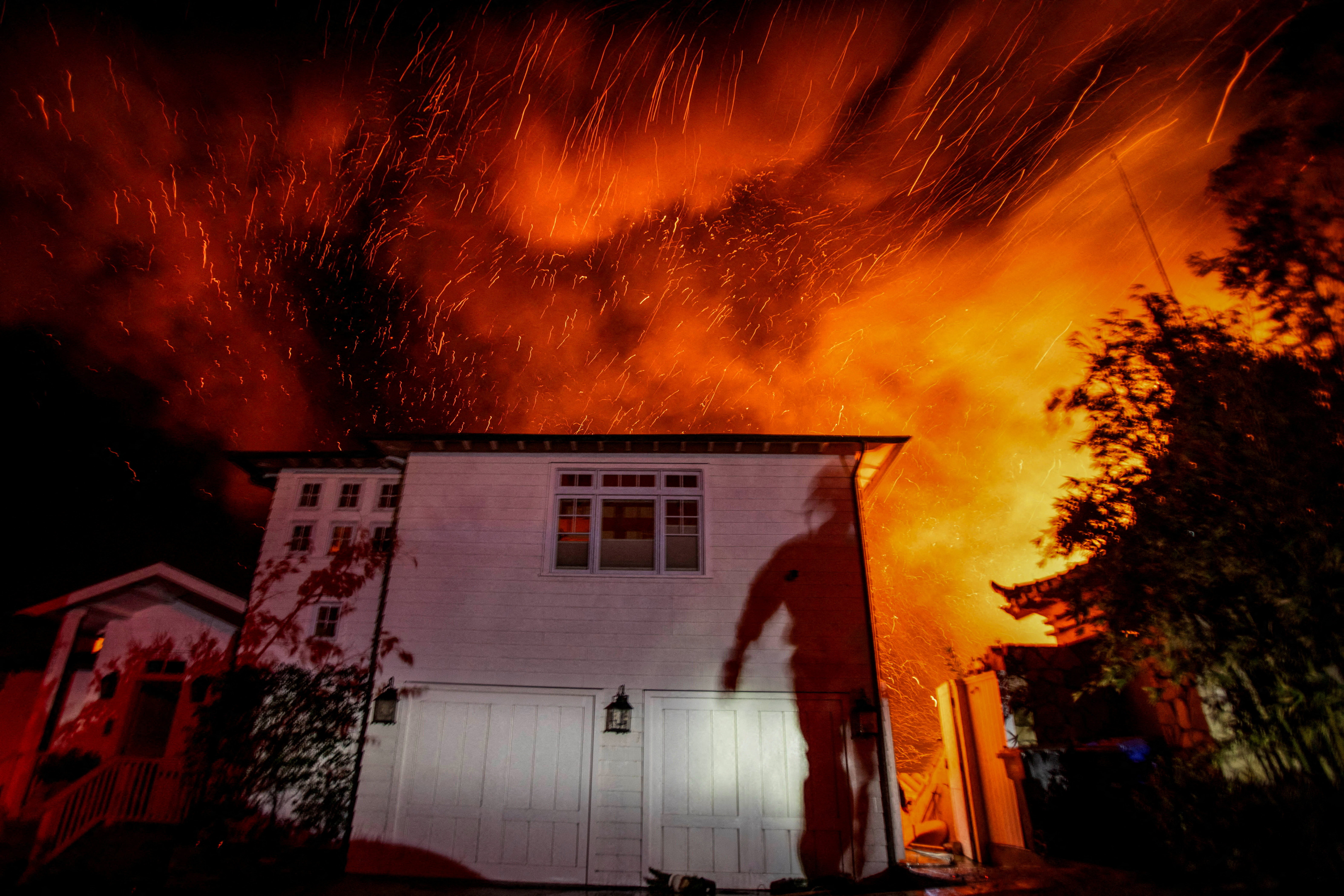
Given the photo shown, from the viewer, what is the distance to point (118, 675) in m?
12.4

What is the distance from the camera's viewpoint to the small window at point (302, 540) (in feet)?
37.3

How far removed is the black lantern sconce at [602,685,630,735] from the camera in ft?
28.9

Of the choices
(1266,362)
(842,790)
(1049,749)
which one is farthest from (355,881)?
(1266,362)

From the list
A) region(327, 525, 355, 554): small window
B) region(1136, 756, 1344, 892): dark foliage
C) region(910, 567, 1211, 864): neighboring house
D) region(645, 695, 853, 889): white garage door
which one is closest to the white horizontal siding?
region(645, 695, 853, 889): white garage door

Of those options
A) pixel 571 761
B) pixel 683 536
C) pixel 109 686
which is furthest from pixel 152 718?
pixel 683 536

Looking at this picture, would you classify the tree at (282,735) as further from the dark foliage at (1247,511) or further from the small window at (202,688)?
the dark foliage at (1247,511)

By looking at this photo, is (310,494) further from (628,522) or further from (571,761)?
(571,761)

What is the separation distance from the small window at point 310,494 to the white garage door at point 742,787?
737 centimetres

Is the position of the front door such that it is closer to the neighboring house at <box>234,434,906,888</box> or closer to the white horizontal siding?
the neighboring house at <box>234,434,906,888</box>

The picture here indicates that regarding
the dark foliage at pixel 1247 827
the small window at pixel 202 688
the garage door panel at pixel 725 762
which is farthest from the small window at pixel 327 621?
the dark foliage at pixel 1247 827

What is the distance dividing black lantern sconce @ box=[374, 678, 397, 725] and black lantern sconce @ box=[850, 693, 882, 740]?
6.57 m

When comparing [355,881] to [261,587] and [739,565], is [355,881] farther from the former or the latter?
[739,565]

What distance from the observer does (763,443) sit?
33.3ft

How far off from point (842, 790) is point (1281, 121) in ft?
33.3
